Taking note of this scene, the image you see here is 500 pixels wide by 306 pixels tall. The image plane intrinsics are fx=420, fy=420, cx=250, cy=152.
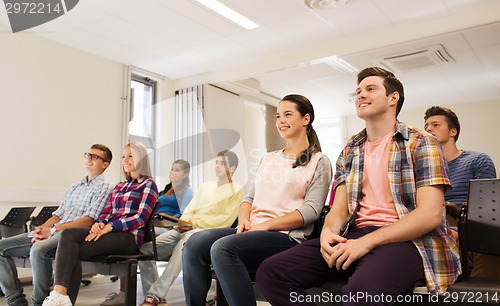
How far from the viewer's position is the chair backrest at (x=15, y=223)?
3.50 metres

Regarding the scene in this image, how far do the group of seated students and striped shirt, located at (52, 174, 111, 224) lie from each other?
221 millimetres

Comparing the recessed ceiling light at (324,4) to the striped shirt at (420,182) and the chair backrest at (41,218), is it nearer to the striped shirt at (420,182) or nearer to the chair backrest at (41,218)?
the striped shirt at (420,182)

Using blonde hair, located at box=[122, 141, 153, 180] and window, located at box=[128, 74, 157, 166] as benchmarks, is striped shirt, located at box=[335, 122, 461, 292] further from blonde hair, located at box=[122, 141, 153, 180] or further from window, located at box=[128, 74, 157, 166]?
window, located at box=[128, 74, 157, 166]

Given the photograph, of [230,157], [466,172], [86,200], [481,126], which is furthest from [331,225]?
[481,126]

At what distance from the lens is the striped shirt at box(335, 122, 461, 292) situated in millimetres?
1333

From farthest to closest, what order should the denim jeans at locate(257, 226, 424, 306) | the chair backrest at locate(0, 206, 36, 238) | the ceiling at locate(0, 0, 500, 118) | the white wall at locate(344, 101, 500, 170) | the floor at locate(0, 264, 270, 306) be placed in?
the white wall at locate(344, 101, 500, 170) < the ceiling at locate(0, 0, 500, 118) < the chair backrest at locate(0, 206, 36, 238) < the floor at locate(0, 264, 270, 306) < the denim jeans at locate(257, 226, 424, 306)

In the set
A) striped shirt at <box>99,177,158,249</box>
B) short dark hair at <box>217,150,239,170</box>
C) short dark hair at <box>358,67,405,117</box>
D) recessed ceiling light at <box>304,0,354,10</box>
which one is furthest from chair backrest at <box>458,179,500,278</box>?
recessed ceiling light at <box>304,0,354,10</box>

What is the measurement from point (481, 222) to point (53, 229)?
2.59 metres

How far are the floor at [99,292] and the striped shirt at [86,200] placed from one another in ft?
2.30

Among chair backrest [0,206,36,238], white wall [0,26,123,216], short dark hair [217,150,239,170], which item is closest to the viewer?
short dark hair [217,150,239,170]

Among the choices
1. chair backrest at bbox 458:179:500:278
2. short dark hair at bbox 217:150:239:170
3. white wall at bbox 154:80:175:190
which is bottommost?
chair backrest at bbox 458:179:500:278

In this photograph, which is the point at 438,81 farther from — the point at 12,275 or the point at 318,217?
the point at 12,275

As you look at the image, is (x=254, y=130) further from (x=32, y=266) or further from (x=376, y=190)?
(x=376, y=190)

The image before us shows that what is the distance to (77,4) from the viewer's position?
3961mm
